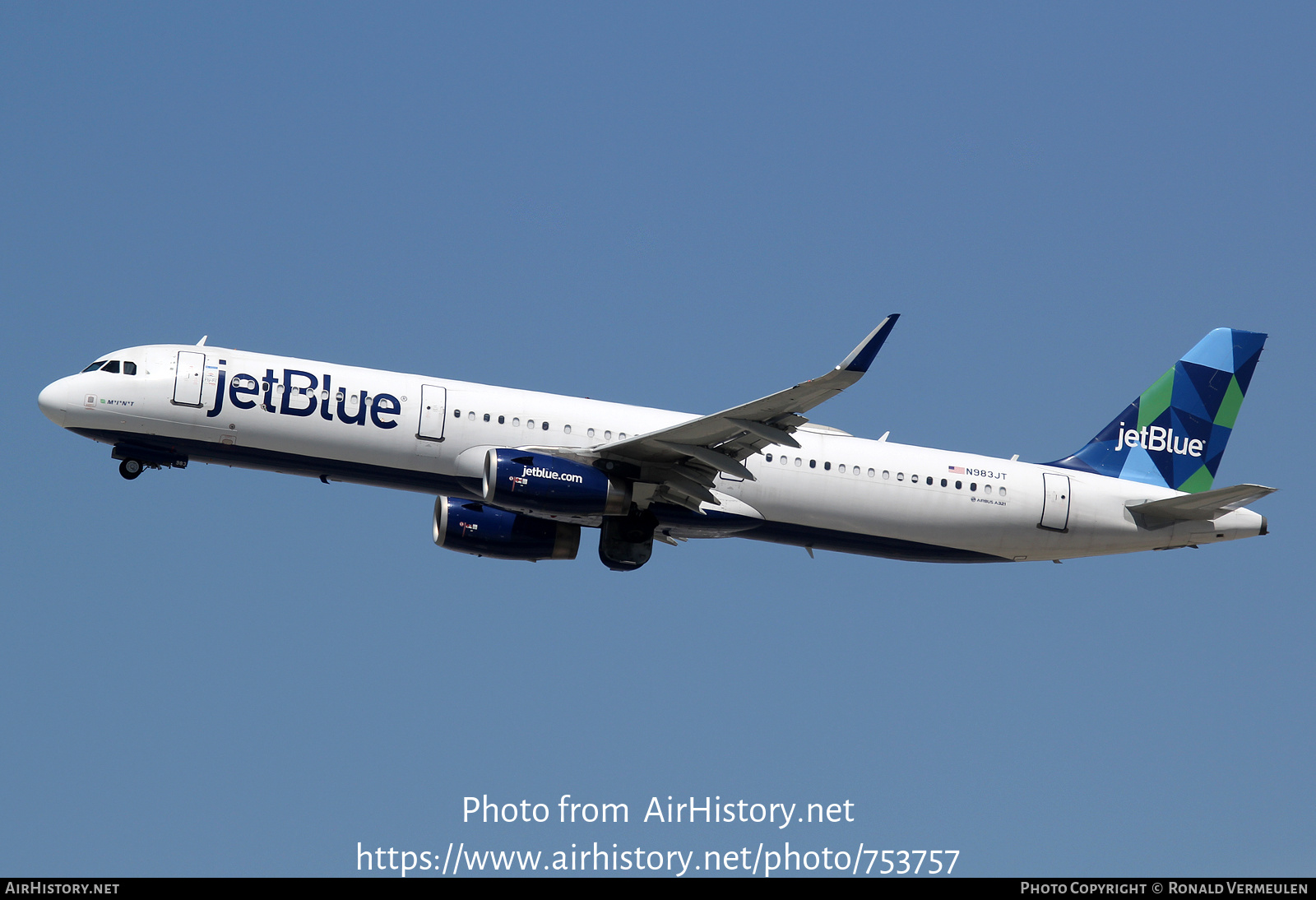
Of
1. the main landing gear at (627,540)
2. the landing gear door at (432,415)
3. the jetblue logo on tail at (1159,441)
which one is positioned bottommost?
the main landing gear at (627,540)

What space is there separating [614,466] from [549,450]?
170 cm

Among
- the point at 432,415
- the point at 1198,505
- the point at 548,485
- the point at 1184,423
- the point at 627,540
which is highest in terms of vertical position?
the point at 1184,423

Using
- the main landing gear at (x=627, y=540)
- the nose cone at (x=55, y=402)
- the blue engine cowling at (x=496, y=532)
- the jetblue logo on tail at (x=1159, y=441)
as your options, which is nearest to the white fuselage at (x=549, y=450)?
the nose cone at (x=55, y=402)

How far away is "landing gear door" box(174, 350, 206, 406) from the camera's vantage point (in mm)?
36938

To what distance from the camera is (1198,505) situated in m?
40.0

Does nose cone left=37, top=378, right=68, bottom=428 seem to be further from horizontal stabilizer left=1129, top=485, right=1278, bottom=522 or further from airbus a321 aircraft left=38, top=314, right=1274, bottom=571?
horizontal stabilizer left=1129, top=485, right=1278, bottom=522

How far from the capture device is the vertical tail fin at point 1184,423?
43375mm

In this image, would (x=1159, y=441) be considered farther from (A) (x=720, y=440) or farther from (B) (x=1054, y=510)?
(A) (x=720, y=440)

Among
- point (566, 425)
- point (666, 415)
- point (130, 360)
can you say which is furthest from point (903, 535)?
point (130, 360)

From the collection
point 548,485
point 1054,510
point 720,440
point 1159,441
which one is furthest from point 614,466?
point 1159,441

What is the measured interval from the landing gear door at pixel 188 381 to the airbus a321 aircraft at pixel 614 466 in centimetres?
5

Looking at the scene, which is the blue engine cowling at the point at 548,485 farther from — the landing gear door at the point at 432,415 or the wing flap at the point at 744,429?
the landing gear door at the point at 432,415

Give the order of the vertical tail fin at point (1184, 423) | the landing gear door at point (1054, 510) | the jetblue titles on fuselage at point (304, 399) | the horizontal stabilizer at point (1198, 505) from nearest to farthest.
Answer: the jetblue titles on fuselage at point (304, 399)
the horizontal stabilizer at point (1198, 505)
the landing gear door at point (1054, 510)
the vertical tail fin at point (1184, 423)
